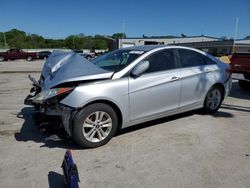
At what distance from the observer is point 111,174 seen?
334cm

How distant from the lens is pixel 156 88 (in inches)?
184

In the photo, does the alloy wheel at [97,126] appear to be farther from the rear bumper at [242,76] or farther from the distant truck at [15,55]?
the distant truck at [15,55]

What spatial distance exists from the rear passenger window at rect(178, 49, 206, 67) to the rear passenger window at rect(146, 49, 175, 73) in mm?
279

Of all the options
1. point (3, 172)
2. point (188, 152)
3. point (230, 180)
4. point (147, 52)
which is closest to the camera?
point (230, 180)

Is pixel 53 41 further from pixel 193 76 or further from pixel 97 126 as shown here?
pixel 97 126

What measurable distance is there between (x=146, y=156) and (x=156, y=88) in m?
1.34

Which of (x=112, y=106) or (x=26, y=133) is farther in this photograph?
(x=26, y=133)

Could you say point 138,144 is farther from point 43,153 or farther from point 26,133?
point 26,133

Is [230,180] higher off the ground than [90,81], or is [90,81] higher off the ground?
[90,81]

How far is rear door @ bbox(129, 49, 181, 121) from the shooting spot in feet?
14.6

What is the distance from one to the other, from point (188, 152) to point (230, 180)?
85 cm

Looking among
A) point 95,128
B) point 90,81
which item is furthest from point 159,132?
point 90,81

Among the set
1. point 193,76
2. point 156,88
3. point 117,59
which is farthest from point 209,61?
point 117,59

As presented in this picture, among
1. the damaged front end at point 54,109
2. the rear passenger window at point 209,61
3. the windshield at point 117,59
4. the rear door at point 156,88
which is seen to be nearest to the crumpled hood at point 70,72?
the damaged front end at point 54,109
